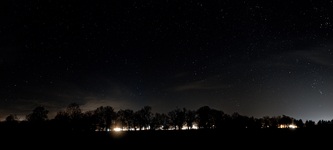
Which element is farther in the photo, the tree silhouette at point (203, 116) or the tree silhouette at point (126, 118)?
the tree silhouette at point (203, 116)

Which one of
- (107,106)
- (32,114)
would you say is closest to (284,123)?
(107,106)

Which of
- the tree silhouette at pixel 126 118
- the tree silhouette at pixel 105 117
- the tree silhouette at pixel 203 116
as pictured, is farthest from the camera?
the tree silhouette at pixel 203 116

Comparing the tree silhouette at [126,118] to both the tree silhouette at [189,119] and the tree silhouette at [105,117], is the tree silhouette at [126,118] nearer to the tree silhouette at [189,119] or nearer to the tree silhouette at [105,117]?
the tree silhouette at [105,117]

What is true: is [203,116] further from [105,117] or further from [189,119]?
[105,117]

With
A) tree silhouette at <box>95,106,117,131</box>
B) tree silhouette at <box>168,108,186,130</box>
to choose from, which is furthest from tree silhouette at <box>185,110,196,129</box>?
tree silhouette at <box>95,106,117,131</box>

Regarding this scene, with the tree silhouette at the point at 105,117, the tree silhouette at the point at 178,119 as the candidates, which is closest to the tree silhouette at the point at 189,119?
→ the tree silhouette at the point at 178,119

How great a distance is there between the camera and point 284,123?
189125 mm

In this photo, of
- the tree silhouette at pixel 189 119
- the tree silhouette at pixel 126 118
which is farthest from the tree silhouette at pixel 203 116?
the tree silhouette at pixel 126 118

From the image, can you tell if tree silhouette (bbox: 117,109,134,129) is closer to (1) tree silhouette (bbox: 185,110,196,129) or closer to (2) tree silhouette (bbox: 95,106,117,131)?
(2) tree silhouette (bbox: 95,106,117,131)

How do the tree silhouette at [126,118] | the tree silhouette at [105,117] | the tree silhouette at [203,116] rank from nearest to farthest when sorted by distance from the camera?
the tree silhouette at [105,117]
the tree silhouette at [126,118]
the tree silhouette at [203,116]

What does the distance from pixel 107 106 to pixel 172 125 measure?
120ft

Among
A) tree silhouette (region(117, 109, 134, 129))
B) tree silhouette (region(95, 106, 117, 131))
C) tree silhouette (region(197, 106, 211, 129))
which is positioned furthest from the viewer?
tree silhouette (region(197, 106, 211, 129))

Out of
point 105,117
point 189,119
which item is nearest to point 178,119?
point 189,119

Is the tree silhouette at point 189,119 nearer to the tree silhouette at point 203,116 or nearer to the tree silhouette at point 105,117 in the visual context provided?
the tree silhouette at point 203,116
